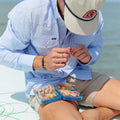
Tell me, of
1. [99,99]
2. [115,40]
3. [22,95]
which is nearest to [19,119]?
[22,95]

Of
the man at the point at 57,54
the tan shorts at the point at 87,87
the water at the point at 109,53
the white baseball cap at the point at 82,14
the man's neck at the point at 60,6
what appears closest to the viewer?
the white baseball cap at the point at 82,14

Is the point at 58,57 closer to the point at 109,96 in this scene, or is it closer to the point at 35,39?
the point at 35,39

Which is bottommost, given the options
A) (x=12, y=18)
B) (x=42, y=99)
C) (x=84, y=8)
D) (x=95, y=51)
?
(x=42, y=99)

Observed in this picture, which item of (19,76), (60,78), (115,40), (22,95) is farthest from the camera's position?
(115,40)

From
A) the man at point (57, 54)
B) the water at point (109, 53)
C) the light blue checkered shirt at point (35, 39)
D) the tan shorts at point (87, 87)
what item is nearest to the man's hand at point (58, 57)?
the man at point (57, 54)

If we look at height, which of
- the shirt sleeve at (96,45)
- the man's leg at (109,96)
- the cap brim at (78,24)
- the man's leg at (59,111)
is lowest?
the man's leg at (109,96)

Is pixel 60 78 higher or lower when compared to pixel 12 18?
lower

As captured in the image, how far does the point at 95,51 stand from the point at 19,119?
63 cm

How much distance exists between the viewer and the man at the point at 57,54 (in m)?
1.37

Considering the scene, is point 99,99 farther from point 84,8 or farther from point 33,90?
point 84,8

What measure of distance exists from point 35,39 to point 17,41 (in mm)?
103

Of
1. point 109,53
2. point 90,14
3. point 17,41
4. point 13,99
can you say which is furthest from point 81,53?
point 109,53

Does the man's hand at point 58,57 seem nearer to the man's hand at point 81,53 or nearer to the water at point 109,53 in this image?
the man's hand at point 81,53

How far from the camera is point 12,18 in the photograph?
1518 millimetres
